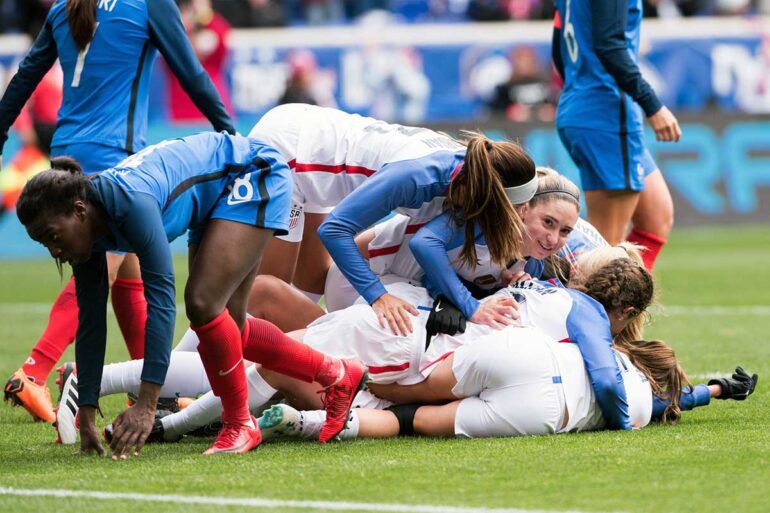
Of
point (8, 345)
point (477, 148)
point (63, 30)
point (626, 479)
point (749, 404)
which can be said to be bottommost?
point (8, 345)

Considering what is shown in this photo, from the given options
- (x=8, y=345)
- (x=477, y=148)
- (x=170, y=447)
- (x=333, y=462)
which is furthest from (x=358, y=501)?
(x=8, y=345)

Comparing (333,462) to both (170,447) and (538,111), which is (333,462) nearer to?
(170,447)

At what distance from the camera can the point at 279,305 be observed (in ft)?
19.1

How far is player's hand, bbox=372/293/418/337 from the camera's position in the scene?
5.25 m

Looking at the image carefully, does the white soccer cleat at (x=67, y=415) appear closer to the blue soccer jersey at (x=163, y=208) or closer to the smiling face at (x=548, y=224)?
the blue soccer jersey at (x=163, y=208)

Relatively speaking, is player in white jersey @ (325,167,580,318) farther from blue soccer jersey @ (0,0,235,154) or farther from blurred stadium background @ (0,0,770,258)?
blurred stadium background @ (0,0,770,258)

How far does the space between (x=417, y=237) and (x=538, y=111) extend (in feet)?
43.4

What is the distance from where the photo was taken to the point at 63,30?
5977mm

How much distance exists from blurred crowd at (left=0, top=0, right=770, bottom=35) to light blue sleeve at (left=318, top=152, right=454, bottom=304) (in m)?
14.7

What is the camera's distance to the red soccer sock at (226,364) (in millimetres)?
4750

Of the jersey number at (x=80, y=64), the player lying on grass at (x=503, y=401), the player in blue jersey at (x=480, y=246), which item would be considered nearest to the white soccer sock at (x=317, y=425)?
the player lying on grass at (x=503, y=401)

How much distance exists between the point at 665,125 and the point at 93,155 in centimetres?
296

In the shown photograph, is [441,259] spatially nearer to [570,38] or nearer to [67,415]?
[67,415]

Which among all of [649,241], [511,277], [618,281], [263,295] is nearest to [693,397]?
[618,281]
